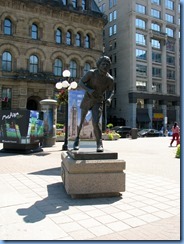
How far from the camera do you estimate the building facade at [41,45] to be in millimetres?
39062

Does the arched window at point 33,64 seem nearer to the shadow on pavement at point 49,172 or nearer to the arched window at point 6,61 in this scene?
the arched window at point 6,61

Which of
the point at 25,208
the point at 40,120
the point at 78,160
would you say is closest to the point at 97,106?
the point at 78,160

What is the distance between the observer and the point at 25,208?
556 centimetres

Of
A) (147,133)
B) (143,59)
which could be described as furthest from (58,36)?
(143,59)

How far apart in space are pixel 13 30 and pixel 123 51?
25.1 m

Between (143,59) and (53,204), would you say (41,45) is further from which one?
(53,204)

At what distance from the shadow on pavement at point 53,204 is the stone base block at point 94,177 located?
6.7 inches

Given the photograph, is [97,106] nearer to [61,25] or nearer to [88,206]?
[88,206]

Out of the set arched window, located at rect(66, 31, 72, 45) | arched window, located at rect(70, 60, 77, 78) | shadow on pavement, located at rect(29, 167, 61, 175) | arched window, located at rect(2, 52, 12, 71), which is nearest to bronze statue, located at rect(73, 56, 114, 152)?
shadow on pavement, located at rect(29, 167, 61, 175)

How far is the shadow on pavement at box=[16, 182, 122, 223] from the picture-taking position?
5097 mm

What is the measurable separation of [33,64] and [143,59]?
25.3 meters

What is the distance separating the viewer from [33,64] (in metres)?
41.2

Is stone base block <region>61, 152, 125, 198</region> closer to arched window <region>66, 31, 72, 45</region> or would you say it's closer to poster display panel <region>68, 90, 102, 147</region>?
poster display panel <region>68, 90, 102, 147</region>

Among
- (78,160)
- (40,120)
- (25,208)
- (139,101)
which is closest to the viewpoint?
(25,208)
